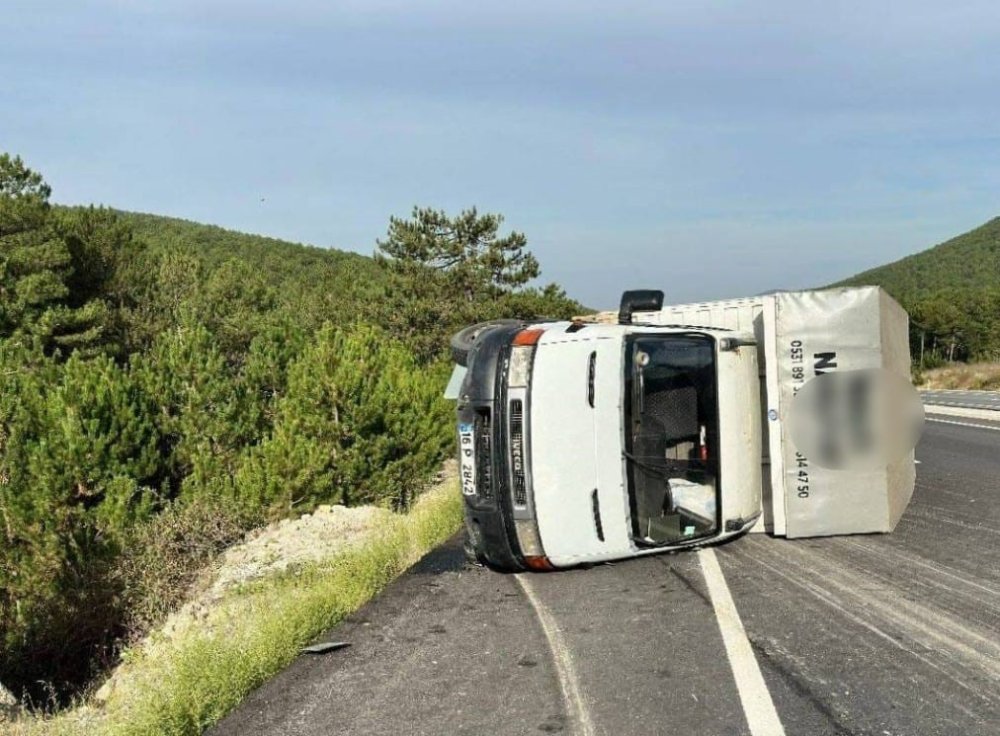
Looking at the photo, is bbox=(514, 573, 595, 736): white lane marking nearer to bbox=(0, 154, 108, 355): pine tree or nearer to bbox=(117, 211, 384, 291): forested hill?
bbox=(0, 154, 108, 355): pine tree

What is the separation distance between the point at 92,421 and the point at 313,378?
14.6 feet

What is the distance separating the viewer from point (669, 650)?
5070 mm

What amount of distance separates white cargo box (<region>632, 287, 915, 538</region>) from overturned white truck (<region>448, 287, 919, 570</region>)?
0.01 metres

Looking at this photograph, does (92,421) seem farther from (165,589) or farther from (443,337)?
(443,337)

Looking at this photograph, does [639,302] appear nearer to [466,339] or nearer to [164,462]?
[466,339]

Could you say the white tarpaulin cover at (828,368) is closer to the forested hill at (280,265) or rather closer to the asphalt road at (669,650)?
the asphalt road at (669,650)

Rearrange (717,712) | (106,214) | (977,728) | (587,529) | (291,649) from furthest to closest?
1. (106,214)
2. (587,529)
3. (291,649)
4. (717,712)
5. (977,728)

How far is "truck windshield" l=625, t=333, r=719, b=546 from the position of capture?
21.2ft

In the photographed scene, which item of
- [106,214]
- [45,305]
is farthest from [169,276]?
[45,305]

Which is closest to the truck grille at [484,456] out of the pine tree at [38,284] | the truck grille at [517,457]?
the truck grille at [517,457]

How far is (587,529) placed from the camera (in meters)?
6.15

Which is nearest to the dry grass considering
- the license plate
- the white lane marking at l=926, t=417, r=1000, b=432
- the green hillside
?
the white lane marking at l=926, t=417, r=1000, b=432

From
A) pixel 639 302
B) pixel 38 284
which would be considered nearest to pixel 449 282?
pixel 38 284

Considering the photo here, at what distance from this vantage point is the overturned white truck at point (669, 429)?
243 inches
